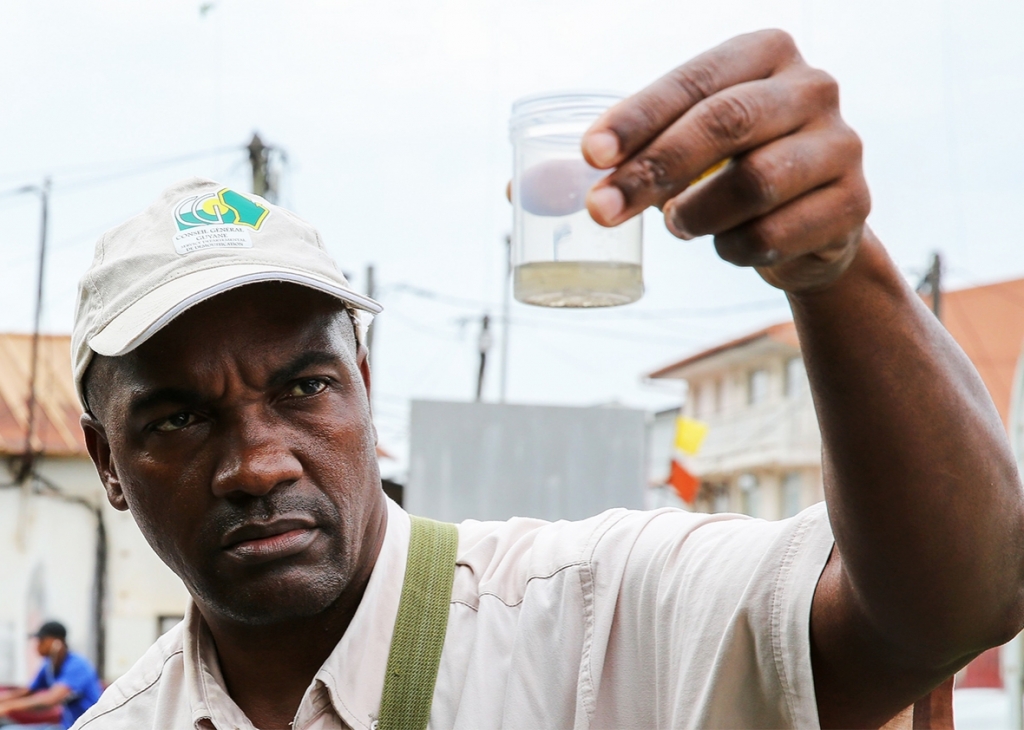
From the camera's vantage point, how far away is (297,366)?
6.43 ft

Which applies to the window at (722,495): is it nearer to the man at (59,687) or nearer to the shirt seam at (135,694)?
the man at (59,687)

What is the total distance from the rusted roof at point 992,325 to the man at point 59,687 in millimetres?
18629

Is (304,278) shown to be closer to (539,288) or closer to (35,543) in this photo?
(539,288)

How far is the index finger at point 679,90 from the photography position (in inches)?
42.4

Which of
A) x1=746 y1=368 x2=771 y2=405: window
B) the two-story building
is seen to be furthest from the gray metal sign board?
x1=746 y1=368 x2=771 y2=405: window

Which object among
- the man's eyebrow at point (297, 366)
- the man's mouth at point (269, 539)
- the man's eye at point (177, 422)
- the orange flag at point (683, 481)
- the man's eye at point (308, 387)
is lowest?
the orange flag at point (683, 481)

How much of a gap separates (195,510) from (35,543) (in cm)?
1825

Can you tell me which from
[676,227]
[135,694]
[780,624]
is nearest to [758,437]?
[135,694]

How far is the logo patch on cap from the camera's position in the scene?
2000 millimetres

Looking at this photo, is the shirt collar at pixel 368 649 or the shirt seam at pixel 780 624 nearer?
the shirt seam at pixel 780 624

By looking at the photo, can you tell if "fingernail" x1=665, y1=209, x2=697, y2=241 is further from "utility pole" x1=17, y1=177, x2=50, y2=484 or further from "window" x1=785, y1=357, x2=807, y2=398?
"window" x1=785, y1=357, x2=807, y2=398

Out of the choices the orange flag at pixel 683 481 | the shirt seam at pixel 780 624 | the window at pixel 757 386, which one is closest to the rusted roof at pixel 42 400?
the orange flag at pixel 683 481

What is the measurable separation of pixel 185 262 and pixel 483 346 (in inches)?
763

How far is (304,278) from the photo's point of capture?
1.93 meters
